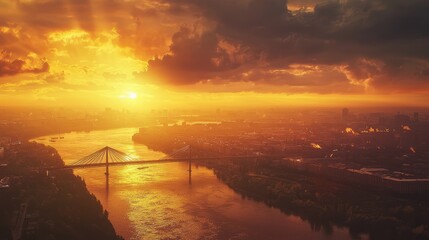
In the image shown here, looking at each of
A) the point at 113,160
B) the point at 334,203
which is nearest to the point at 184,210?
the point at 334,203

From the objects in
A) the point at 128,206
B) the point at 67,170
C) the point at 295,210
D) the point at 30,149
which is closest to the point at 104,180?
the point at 67,170

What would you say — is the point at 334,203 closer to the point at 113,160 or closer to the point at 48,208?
the point at 48,208

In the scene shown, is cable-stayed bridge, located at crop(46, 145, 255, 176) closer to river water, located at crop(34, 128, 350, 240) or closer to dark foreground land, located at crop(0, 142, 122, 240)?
river water, located at crop(34, 128, 350, 240)

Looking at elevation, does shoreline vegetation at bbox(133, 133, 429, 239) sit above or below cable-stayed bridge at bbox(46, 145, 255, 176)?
below

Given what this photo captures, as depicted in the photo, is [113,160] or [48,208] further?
[113,160]

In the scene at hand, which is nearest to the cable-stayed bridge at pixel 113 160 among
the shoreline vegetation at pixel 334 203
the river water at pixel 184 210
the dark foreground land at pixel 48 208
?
the river water at pixel 184 210

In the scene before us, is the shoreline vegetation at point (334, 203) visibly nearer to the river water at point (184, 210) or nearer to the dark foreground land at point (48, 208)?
the river water at point (184, 210)

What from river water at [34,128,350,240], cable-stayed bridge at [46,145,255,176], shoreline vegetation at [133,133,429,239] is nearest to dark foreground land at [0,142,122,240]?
river water at [34,128,350,240]
